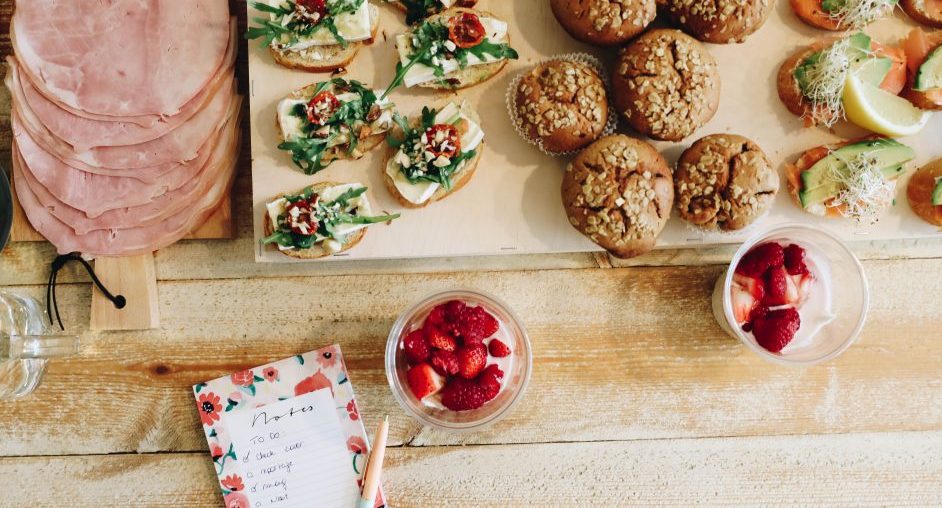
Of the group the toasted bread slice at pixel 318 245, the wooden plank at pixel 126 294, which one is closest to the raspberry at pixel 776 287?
the toasted bread slice at pixel 318 245

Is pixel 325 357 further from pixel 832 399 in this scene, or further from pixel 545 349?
pixel 832 399

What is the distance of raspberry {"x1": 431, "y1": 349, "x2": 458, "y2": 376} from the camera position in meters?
1.62

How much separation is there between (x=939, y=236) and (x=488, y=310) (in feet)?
4.09

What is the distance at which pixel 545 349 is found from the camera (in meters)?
1.87

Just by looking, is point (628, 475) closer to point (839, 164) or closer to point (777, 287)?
point (777, 287)

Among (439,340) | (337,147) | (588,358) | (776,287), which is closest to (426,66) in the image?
(337,147)

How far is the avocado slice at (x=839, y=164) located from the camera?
5.43 feet

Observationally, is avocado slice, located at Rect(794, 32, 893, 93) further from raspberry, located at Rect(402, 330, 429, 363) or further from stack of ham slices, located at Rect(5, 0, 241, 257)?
stack of ham slices, located at Rect(5, 0, 241, 257)

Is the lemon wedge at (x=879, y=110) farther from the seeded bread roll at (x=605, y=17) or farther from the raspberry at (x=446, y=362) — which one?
the raspberry at (x=446, y=362)

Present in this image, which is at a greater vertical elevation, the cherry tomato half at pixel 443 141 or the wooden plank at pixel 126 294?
the cherry tomato half at pixel 443 141

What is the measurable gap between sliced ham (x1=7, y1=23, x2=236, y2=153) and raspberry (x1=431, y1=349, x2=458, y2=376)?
92 cm

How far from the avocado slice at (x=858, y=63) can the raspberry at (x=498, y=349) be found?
1030 millimetres

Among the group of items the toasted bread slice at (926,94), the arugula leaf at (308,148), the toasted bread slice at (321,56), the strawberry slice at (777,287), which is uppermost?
the toasted bread slice at (926,94)

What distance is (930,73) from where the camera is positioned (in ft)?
5.42
